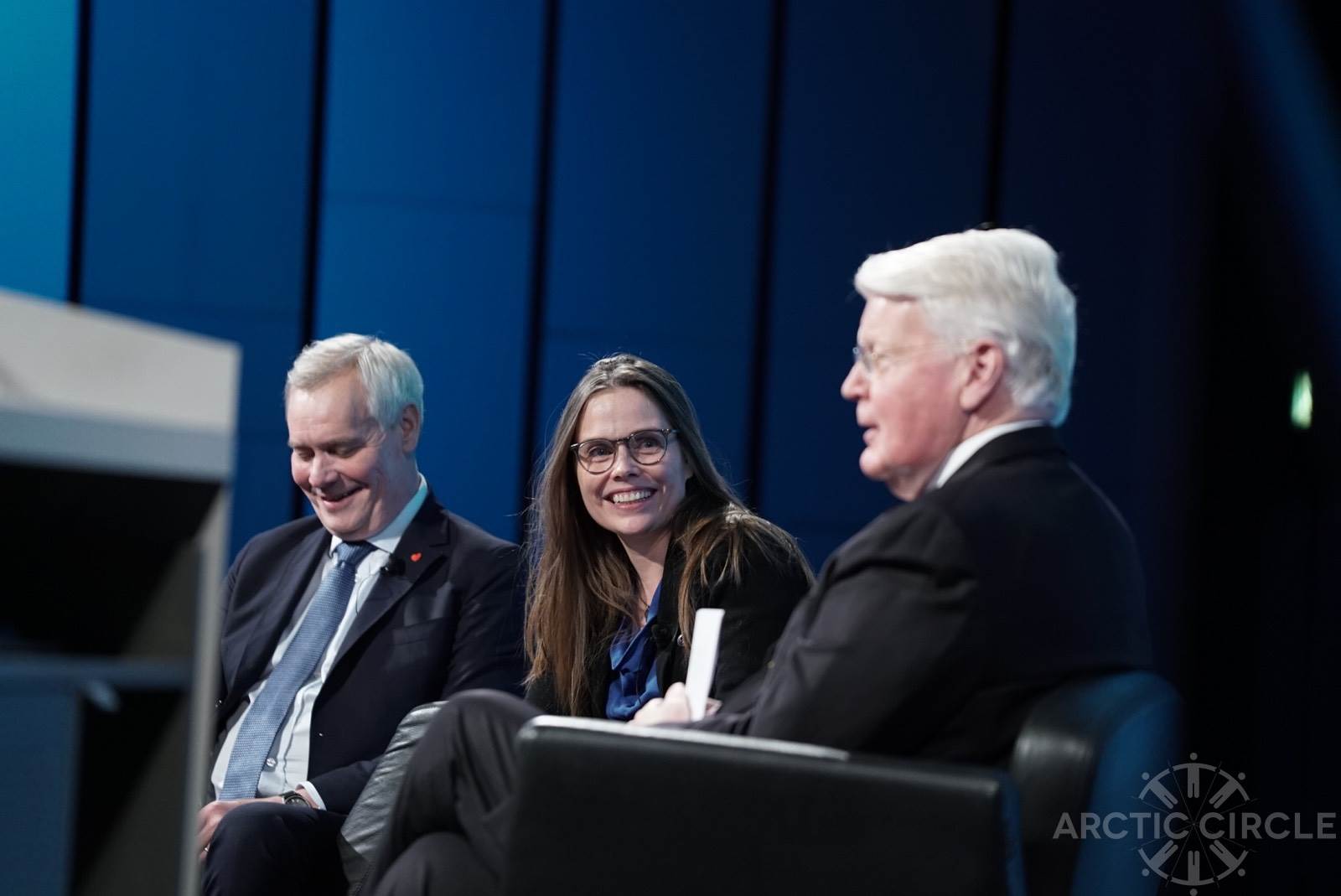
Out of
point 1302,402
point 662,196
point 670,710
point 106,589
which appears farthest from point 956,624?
point 662,196

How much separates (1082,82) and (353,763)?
327 cm

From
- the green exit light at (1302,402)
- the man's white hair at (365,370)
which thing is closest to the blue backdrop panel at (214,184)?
the man's white hair at (365,370)

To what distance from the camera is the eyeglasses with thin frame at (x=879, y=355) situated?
70.4 inches

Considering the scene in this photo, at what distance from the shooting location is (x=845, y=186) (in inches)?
179

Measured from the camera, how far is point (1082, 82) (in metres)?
4.51

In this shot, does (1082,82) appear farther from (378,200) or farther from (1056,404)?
(1056,404)

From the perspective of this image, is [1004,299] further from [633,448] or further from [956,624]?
[633,448]

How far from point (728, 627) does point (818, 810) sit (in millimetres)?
1008

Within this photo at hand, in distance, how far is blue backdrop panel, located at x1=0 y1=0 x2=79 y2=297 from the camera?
429cm

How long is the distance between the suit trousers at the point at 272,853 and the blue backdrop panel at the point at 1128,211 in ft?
9.11

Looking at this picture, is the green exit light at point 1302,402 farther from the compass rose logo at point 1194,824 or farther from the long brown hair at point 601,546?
the long brown hair at point 601,546

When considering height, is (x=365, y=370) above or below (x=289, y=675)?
above

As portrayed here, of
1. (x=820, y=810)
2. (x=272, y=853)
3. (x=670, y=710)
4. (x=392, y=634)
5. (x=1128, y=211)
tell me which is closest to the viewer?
(x=820, y=810)

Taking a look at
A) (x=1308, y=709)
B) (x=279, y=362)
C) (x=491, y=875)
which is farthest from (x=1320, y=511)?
(x=279, y=362)
